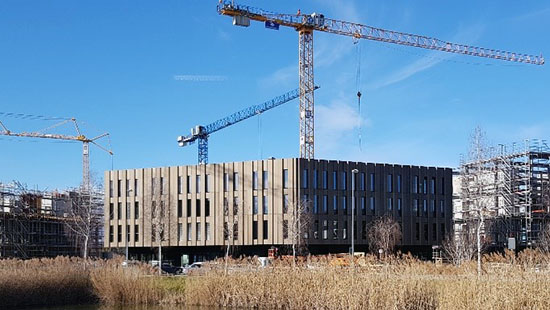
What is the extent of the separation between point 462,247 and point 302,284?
27.0 m

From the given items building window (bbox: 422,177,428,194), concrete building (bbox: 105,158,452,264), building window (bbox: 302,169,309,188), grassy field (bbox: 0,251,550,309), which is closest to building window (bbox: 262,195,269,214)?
concrete building (bbox: 105,158,452,264)

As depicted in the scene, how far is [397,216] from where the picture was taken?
7850 centimetres

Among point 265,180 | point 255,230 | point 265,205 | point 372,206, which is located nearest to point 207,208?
point 255,230

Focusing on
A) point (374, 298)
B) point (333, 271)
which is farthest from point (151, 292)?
point (374, 298)

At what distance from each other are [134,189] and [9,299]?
4304cm

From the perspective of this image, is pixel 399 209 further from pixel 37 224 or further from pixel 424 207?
pixel 37 224

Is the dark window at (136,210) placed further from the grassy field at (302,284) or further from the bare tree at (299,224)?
the grassy field at (302,284)

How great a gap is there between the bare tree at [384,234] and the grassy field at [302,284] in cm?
3193

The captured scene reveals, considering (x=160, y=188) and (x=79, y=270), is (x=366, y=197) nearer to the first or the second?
(x=160, y=188)

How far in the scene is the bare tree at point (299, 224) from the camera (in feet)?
223

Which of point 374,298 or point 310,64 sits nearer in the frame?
point 374,298

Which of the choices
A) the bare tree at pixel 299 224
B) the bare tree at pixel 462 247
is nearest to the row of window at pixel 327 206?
the bare tree at pixel 299 224

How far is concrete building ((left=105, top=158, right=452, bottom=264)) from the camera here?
7356cm

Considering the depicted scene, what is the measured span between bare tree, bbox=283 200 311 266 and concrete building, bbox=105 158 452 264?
25.2 inches
